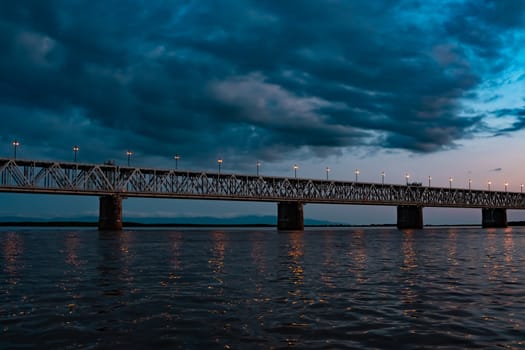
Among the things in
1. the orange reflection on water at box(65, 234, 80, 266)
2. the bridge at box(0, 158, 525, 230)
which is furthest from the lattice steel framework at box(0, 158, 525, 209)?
the orange reflection on water at box(65, 234, 80, 266)

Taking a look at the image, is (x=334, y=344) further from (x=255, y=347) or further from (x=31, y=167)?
(x=31, y=167)

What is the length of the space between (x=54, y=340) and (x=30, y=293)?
23.5 ft

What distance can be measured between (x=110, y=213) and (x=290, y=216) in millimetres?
55637

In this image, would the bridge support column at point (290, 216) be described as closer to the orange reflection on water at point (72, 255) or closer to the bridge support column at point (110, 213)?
the bridge support column at point (110, 213)

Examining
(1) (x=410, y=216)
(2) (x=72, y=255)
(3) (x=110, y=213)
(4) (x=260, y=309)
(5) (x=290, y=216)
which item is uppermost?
(4) (x=260, y=309)

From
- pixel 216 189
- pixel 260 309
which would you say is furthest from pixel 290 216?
pixel 260 309

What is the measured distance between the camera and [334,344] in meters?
9.40

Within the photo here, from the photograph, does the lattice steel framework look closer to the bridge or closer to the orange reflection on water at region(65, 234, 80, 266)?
the bridge

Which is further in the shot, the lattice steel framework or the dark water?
the lattice steel framework

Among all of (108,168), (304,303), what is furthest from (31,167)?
(304,303)

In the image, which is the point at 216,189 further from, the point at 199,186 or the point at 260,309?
the point at 260,309

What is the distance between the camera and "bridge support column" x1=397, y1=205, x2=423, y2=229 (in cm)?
18394

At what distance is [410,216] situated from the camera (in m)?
185

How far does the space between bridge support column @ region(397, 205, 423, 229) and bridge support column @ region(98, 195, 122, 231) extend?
111797 mm
